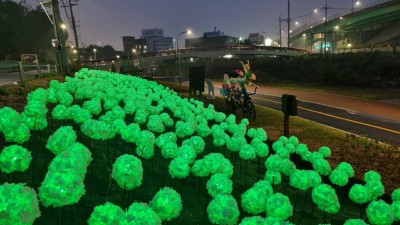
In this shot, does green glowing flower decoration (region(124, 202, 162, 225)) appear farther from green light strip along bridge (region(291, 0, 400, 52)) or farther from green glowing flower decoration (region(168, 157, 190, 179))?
green light strip along bridge (region(291, 0, 400, 52))

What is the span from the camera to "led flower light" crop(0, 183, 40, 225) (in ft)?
6.64

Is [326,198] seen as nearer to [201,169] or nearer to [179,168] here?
[201,169]

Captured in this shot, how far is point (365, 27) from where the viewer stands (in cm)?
9981

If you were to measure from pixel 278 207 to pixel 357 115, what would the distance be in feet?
50.8

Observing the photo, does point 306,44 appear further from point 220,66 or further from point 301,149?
point 301,149

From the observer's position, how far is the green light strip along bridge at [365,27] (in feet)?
233

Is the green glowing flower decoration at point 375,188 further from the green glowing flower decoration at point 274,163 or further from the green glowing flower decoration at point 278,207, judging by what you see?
the green glowing flower decoration at point 278,207

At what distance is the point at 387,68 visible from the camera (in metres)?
36.0

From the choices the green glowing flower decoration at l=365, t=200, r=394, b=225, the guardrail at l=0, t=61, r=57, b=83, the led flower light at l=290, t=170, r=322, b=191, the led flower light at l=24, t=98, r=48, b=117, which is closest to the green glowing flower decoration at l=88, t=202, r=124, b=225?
the led flower light at l=24, t=98, r=48, b=117

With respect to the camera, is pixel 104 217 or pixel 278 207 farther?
pixel 278 207

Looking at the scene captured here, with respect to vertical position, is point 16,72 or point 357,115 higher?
point 16,72

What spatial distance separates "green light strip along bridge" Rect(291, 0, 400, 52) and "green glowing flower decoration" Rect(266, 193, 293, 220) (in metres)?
59.9

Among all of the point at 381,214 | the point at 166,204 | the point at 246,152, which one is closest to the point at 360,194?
the point at 381,214

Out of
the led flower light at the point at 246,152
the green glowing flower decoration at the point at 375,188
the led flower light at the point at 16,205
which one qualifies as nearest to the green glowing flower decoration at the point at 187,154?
the led flower light at the point at 246,152
